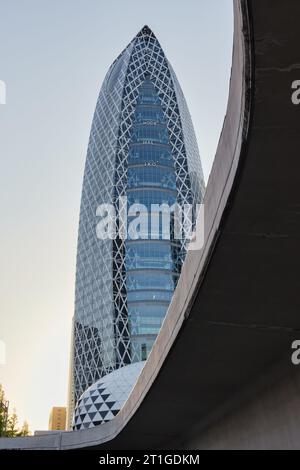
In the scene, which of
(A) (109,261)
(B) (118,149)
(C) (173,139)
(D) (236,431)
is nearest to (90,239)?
(A) (109,261)

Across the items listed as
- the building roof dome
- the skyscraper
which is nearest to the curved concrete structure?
the building roof dome

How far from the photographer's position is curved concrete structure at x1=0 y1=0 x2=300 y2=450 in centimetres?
439

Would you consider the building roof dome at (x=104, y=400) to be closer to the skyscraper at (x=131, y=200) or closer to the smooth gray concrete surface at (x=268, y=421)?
the skyscraper at (x=131, y=200)

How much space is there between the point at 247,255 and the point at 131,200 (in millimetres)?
90411

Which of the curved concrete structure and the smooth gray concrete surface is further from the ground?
the curved concrete structure

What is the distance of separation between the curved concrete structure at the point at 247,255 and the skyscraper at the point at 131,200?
3013 inches

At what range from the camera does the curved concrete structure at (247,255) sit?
4.39 m

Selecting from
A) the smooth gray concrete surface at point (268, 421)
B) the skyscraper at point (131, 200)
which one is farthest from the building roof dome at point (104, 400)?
the smooth gray concrete surface at point (268, 421)

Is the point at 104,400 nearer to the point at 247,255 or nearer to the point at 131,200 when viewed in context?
the point at 131,200

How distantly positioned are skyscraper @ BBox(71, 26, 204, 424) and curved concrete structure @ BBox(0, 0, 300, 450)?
76.5 metres

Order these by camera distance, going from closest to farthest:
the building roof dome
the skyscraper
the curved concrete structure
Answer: the curved concrete structure < the building roof dome < the skyscraper

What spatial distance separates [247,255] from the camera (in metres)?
6.70

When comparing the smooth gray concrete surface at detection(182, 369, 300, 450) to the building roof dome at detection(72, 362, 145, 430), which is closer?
the smooth gray concrete surface at detection(182, 369, 300, 450)

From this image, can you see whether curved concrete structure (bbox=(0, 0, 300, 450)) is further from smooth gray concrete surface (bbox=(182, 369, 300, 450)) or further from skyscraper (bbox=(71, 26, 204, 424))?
skyscraper (bbox=(71, 26, 204, 424))
